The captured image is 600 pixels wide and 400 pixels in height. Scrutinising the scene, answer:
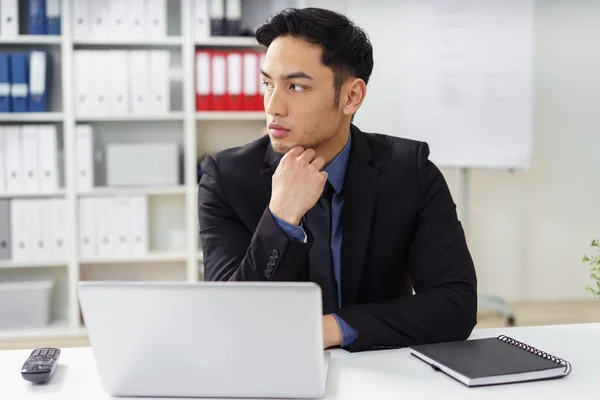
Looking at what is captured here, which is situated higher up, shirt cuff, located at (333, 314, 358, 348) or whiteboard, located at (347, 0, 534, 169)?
whiteboard, located at (347, 0, 534, 169)

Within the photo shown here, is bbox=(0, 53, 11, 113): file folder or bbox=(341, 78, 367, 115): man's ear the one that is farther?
bbox=(0, 53, 11, 113): file folder

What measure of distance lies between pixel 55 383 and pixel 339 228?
754mm

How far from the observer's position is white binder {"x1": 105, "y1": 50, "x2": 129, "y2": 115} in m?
3.49

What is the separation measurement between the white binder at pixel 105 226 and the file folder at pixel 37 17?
0.85 meters

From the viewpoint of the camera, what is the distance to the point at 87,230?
11.8 ft

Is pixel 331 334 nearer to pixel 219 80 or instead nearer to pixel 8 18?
pixel 219 80

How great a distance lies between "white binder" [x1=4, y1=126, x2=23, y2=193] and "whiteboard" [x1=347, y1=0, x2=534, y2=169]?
1.87 metres

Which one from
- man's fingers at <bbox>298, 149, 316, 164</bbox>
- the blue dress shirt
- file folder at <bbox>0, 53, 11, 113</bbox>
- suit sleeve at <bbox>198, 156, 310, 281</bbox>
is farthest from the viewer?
file folder at <bbox>0, 53, 11, 113</bbox>

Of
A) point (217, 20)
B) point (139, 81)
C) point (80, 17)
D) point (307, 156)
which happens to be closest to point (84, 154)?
point (139, 81)

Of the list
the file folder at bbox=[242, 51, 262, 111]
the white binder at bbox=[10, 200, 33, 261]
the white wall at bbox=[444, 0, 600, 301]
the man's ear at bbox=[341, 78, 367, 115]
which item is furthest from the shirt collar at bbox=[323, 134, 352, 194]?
the white wall at bbox=[444, 0, 600, 301]

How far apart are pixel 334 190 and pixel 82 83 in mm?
2199

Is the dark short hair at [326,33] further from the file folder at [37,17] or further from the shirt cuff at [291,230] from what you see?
the file folder at [37,17]

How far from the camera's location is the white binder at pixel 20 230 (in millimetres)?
3508

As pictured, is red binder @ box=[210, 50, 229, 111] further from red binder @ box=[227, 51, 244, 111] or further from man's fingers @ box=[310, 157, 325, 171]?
man's fingers @ box=[310, 157, 325, 171]
